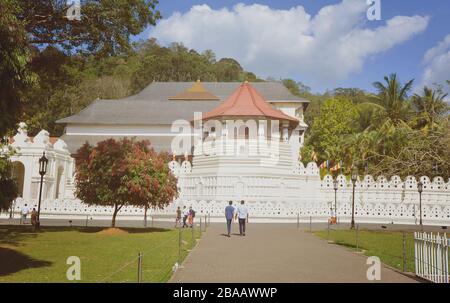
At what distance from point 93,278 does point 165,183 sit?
11.3 meters

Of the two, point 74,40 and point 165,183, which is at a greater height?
point 74,40

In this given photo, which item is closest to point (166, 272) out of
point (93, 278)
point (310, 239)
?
point (93, 278)

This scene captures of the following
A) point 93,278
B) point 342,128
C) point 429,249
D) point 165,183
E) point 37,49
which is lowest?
point 93,278

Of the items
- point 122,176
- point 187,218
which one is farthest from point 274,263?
point 187,218

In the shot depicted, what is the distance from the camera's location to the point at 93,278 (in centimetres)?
877

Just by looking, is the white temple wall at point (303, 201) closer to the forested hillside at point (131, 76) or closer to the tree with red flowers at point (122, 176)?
the tree with red flowers at point (122, 176)

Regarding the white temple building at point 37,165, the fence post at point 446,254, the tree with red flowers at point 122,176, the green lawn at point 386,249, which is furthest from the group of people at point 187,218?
the fence post at point 446,254

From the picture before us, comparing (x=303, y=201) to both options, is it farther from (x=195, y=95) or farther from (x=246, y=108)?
(x=195, y=95)

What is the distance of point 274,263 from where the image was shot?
35.9ft

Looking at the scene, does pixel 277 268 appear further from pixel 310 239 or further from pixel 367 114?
pixel 367 114

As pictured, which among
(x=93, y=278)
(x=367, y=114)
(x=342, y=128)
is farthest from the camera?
(x=342, y=128)

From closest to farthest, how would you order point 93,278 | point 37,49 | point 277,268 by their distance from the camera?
point 93,278, point 277,268, point 37,49

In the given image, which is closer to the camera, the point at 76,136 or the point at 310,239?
the point at 310,239

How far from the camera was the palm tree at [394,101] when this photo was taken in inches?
1626
